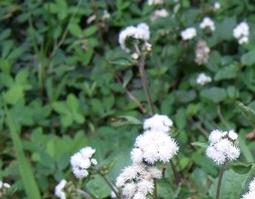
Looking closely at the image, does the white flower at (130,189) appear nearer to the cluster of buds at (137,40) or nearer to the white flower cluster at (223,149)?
the white flower cluster at (223,149)

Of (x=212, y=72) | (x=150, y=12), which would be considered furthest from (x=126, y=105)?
(x=150, y=12)

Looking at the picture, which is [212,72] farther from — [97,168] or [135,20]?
[97,168]

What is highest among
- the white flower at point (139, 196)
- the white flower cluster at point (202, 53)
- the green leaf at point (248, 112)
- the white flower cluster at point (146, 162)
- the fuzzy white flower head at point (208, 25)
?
the fuzzy white flower head at point (208, 25)

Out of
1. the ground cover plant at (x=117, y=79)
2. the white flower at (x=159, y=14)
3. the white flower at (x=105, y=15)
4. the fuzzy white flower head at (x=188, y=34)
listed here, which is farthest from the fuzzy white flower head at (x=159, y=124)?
the white flower at (x=105, y=15)

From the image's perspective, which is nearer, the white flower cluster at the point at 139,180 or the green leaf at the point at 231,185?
the white flower cluster at the point at 139,180

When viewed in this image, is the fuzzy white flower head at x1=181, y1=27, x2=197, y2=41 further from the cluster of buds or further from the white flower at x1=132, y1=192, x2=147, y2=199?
the white flower at x1=132, y1=192, x2=147, y2=199
